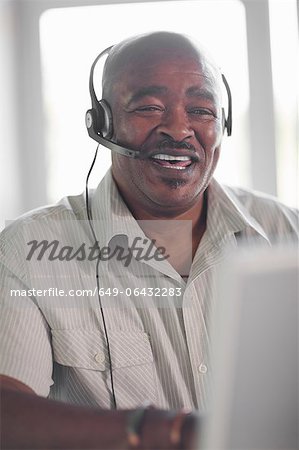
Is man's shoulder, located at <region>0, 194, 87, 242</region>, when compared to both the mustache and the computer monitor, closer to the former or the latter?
the mustache

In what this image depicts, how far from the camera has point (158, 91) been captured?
151cm

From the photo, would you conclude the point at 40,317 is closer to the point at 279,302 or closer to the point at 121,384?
the point at 121,384

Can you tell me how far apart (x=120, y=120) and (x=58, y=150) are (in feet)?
4.94

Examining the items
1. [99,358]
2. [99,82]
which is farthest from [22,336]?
[99,82]

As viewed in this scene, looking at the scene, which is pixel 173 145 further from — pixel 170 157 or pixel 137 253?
pixel 137 253

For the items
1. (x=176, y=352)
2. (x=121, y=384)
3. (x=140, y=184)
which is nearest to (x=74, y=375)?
(x=121, y=384)

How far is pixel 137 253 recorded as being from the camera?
153cm

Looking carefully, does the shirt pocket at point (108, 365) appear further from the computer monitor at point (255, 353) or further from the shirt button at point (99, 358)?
the computer monitor at point (255, 353)

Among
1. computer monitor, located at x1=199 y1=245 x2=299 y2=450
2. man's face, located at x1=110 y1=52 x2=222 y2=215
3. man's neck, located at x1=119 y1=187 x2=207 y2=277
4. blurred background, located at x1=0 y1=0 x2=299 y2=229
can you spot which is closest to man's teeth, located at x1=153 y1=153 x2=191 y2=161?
man's face, located at x1=110 y1=52 x2=222 y2=215

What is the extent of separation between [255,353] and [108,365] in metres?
0.75

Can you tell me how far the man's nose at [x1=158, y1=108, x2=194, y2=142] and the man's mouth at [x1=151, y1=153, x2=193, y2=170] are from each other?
4cm

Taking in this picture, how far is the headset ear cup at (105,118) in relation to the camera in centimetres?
159

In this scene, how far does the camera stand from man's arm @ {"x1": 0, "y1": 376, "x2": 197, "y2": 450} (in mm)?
852

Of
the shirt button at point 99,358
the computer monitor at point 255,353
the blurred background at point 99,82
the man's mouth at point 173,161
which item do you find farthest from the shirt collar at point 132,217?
the blurred background at point 99,82
